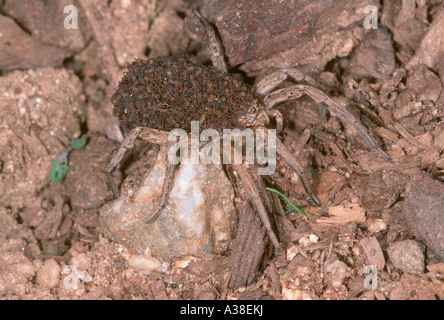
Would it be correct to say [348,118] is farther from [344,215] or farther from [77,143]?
[77,143]

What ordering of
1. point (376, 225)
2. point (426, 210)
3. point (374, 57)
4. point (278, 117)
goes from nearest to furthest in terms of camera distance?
point (426, 210)
point (376, 225)
point (278, 117)
point (374, 57)

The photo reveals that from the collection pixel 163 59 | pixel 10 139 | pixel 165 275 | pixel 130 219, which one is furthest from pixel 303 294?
pixel 10 139

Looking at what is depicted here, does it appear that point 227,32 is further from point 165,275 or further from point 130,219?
point 165,275

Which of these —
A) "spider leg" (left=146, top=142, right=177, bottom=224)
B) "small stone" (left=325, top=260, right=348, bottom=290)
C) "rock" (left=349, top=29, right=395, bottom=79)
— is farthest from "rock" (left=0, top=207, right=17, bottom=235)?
"rock" (left=349, top=29, right=395, bottom=79)

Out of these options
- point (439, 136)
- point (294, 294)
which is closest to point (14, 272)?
point (294, 294)

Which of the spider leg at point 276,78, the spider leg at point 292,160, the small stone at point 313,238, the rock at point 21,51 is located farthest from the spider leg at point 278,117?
the rock at point 21,51

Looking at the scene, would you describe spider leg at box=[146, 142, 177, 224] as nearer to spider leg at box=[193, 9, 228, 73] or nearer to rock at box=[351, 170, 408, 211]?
spider leg at box=[193, 9, 228, 73]
